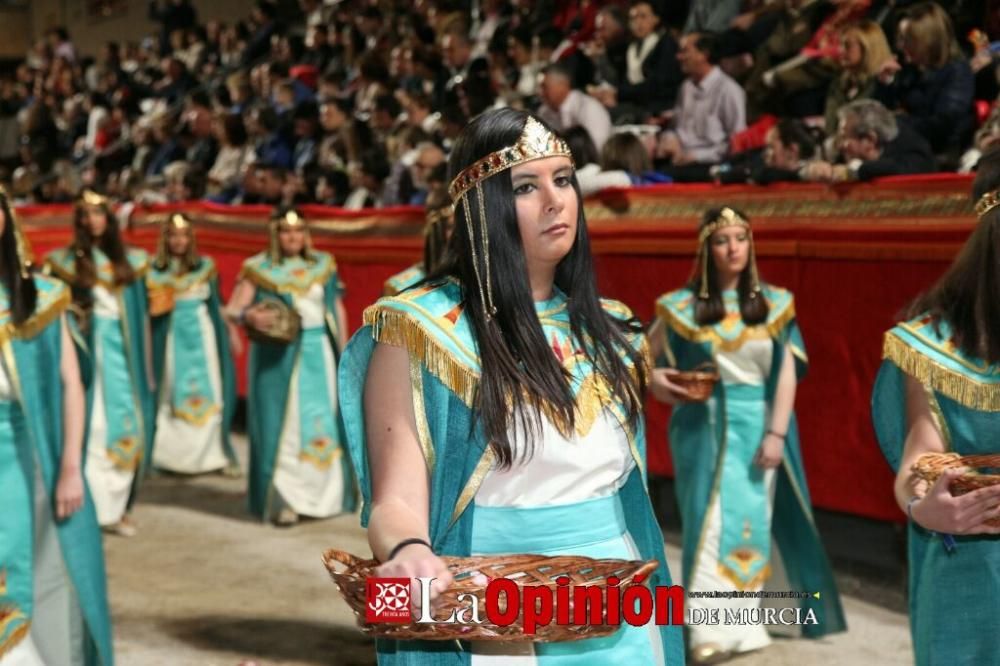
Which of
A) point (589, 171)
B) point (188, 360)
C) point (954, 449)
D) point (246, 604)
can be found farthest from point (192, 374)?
point (954, 449)

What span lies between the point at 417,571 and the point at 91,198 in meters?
6.89

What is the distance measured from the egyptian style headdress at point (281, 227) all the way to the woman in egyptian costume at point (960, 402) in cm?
586

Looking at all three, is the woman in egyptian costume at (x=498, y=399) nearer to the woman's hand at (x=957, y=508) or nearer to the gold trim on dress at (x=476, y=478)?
the gold trim on dress at (x=476, y=478)

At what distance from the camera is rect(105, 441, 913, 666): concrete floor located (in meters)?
5.70

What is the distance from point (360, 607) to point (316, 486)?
6.72 m

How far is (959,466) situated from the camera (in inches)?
119

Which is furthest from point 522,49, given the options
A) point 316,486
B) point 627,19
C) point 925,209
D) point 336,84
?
point 925,209

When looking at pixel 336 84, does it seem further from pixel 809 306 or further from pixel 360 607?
pixel 360 607

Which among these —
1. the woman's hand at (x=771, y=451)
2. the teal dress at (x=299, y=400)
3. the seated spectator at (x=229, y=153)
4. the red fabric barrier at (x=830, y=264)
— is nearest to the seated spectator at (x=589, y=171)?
the red fabric barrier at (x=830, y=264)

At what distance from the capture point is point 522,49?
11773mm

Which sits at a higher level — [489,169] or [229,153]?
[489,169]

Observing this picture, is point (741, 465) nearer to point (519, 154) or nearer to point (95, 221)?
point (519, 154)

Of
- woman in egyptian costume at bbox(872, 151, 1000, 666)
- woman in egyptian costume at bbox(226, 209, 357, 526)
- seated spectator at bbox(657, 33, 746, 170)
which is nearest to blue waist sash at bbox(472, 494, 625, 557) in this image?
woman in egyptian costume at bbox(872, 151, 1000, 666)

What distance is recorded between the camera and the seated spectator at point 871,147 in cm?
649
